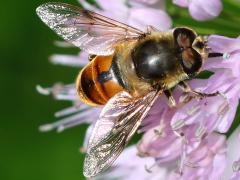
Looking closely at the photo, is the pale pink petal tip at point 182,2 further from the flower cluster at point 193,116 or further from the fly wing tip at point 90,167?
the fly wing tip at point 90,167

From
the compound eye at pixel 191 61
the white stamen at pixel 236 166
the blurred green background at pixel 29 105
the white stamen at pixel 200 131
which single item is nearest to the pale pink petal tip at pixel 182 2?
the compound eye at pixel 191 61

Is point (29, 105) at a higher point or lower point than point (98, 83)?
lower

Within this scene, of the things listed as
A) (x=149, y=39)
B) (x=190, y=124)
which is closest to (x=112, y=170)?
(x=190, y=124)

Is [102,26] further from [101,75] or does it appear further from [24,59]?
[24,59]

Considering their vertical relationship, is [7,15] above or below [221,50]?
below

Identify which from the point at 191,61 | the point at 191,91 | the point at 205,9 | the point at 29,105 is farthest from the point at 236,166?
the point at 29,105

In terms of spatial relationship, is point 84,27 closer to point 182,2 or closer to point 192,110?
point 182,2
